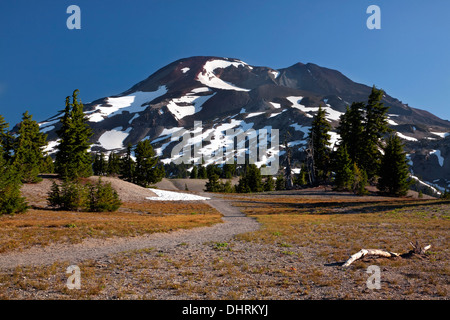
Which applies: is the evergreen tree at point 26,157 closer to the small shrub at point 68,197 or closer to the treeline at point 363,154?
the small shrub at point 68,197

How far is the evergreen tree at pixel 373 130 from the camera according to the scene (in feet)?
191

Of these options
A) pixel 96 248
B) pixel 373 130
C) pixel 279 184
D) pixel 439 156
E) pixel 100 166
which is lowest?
pixel 279 184

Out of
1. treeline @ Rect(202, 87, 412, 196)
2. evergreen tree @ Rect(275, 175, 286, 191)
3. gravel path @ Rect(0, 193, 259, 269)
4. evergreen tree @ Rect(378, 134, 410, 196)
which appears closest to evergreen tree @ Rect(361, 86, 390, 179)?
treeline @ Rect(202, 87, 412, 196)

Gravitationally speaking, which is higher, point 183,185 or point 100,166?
point 100,166

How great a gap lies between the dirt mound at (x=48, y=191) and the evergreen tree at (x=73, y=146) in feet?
7.07

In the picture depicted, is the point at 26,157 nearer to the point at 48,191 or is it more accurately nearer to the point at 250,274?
the point at 48,191

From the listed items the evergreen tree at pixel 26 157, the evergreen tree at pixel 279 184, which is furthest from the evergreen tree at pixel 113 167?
the evergreen tree at pixel 279 184

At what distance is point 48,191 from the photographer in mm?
37719

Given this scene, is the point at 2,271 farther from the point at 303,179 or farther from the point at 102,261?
the point at 303,179

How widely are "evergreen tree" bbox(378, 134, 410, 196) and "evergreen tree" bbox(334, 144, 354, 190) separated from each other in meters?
5.78

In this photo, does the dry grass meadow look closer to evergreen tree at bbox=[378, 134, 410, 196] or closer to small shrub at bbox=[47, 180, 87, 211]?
small shrub at bbox=[47, 180, 87, 211]

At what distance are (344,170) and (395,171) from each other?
9.00m

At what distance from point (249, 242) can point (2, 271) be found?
37.8 ft

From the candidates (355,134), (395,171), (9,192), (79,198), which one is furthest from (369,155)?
(9,192)
